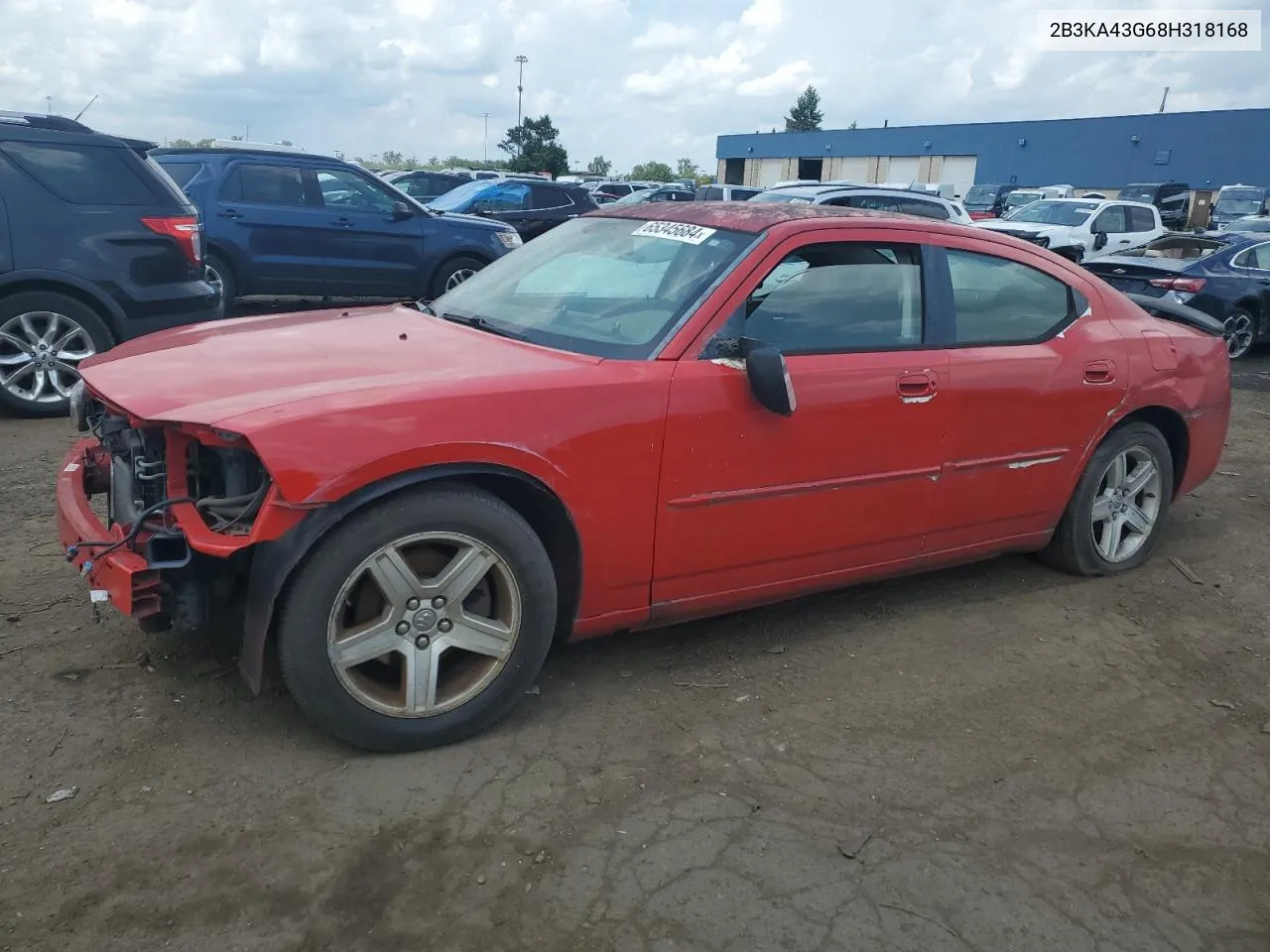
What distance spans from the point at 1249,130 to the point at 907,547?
47.8 meters

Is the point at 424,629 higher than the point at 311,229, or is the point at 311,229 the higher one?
the point at 311,229

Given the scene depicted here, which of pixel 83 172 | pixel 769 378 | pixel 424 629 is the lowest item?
pixel 424 629

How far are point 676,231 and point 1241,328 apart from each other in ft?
33.5

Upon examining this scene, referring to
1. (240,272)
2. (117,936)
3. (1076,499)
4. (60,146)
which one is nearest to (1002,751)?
(1076,499)

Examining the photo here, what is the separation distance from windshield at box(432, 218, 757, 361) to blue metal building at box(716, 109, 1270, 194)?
47.4m

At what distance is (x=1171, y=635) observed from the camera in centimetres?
419

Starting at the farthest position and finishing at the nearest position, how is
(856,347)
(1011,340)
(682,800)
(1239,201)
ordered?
1. (1239,201)
2. (1011,340)
3. (856,347)
4. (682,800)

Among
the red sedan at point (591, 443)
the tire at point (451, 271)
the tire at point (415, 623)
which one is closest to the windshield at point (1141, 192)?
the tire at point (451, 271)

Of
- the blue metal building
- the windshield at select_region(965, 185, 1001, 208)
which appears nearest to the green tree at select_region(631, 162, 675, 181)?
the blue metal building

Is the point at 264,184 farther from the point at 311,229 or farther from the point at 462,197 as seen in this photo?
the point at 462,197

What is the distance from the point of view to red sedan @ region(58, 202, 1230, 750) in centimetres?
277

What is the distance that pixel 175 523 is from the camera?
112 inches

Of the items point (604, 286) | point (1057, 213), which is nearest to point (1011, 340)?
point (604, 286)

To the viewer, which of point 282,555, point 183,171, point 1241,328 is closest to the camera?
point 282,555
